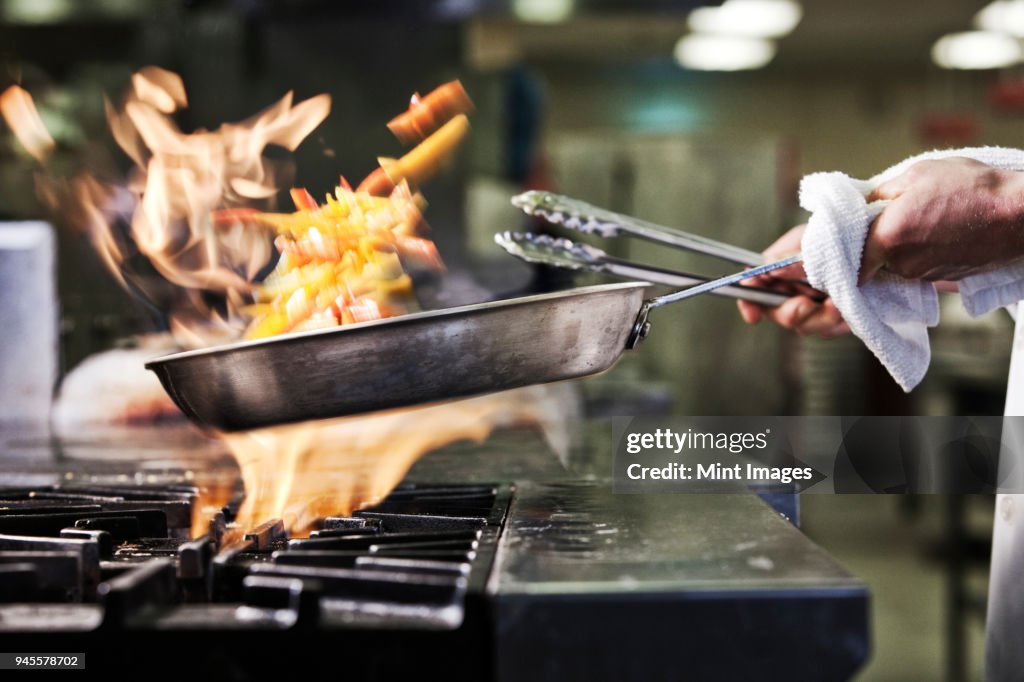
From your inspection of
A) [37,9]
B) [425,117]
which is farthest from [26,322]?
[425,117]

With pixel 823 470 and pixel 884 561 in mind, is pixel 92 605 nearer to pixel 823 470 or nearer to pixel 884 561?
pixel 823 470

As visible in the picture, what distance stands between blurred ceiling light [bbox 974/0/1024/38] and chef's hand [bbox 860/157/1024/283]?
5733 mm

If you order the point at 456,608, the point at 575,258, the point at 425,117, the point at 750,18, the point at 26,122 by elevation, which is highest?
the point at 750,18

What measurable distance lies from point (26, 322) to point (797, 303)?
167 centimetres

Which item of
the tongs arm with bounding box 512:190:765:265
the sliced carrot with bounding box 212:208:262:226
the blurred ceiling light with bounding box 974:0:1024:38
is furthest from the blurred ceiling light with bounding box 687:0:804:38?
the tongs arm with bounding box 512:190:765:265

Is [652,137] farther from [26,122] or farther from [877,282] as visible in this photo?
[877,282]

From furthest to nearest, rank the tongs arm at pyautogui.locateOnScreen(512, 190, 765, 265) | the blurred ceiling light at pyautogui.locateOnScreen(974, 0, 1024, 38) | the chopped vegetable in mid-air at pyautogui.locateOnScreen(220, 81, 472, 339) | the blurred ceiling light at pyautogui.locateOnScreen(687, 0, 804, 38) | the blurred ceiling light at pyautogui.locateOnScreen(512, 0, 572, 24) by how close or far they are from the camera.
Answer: the blurred ceiling light at pyautogui.locateOnScreen(974, 0, 1024, 38) < the blurred ceiling light at pyautogui.locateOnScreen(687, 0, 804, 38) < the blurred ceiling light at pyautogui.locateOnScreen(512, 0, 572, 24) < the chopped vegetable in mid-air at pyautogui.locateOnScreen(220, 81, 472, 339) < the tongs arm at pyautogui.locateOnScreen(512, 190, 765, 265)

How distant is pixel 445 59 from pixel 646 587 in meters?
2.36

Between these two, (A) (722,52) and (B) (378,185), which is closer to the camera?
(B) (378,185)

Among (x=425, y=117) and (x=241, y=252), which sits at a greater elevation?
(x=425, y=117)

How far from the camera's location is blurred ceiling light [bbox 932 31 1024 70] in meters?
6.84

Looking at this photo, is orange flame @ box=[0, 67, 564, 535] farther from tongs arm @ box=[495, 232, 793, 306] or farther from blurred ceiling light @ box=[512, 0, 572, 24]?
blurred ceiling light @ box=[512, 0, 572, 24]

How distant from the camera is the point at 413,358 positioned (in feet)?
3.02

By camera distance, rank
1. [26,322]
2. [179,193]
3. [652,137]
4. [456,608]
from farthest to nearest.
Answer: [652,137]
[26,322]
[179,193]
[456,608]
